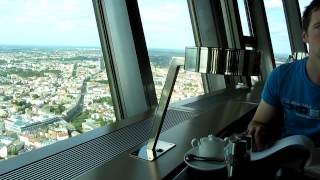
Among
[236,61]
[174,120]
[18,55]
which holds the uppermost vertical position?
[18,55]

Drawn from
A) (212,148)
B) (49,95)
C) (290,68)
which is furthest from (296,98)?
(49,95)

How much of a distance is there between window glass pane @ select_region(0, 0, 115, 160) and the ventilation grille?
0.34 meters

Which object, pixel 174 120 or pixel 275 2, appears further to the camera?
pixel 275 2

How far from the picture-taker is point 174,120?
1.75 metres

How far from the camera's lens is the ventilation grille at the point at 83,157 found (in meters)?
1.08

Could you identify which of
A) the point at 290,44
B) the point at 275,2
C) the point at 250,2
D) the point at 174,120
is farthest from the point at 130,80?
the point at 290,44

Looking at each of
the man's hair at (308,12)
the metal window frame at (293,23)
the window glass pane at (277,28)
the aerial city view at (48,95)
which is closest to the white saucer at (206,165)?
the aerial city view at (48,95)

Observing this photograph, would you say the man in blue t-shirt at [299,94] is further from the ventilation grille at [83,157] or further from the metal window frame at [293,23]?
the metal window frame at [293,23]

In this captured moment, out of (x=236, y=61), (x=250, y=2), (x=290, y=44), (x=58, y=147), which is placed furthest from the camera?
(x=290, y=44)

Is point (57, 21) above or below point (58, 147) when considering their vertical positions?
above

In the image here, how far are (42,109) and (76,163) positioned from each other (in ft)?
1.87

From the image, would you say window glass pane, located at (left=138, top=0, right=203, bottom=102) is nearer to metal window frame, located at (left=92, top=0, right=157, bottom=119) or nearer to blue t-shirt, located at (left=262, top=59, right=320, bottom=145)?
metal window frame, located at (left=92, top=0, right=157, bottom=119)

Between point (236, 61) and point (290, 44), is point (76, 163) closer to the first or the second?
point (236, 61)

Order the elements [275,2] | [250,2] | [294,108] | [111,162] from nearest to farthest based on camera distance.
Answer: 1. [111,162]
2. [294,108]
3. [250,2]
4. [275,2]
